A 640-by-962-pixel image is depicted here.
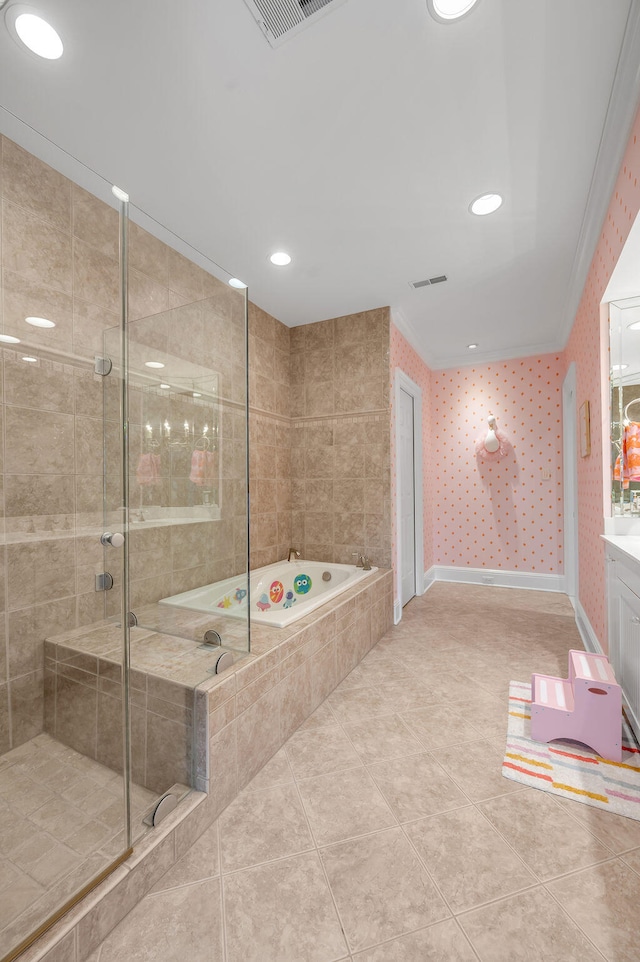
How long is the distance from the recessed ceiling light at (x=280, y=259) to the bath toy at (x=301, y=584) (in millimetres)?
2270

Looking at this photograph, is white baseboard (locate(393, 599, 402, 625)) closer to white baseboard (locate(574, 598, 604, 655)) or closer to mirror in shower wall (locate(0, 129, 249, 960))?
white baseboard (locate(574, 598, 604, 655))

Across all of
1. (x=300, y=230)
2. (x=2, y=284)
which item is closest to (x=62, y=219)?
(x=2, y=284)

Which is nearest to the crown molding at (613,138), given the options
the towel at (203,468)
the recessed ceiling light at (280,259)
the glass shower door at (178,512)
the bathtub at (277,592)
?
the glass shower door at (178,512)

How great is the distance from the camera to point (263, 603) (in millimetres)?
2906

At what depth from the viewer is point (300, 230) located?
93.0 inches

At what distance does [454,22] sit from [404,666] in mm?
2922

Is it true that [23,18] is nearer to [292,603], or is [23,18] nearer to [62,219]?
[62,219]

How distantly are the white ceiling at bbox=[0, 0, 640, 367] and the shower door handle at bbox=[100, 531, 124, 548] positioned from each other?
1.18 metres

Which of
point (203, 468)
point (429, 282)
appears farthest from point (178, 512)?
point (429, 282)

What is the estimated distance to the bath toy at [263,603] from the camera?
2.85 metres

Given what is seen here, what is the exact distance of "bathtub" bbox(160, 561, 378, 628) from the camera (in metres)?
1.76

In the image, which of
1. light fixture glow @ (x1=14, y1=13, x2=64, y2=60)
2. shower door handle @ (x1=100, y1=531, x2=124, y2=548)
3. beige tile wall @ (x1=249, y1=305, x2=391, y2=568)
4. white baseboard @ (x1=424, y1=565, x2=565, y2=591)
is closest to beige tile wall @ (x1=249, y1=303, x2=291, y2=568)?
beige tile wall @ (x1=249, y1=305, x2=391, y2=568)

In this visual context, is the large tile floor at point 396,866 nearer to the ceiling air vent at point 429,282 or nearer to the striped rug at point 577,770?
the striped rug at point 577,770

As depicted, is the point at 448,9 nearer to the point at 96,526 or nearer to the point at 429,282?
the point at 429,282
